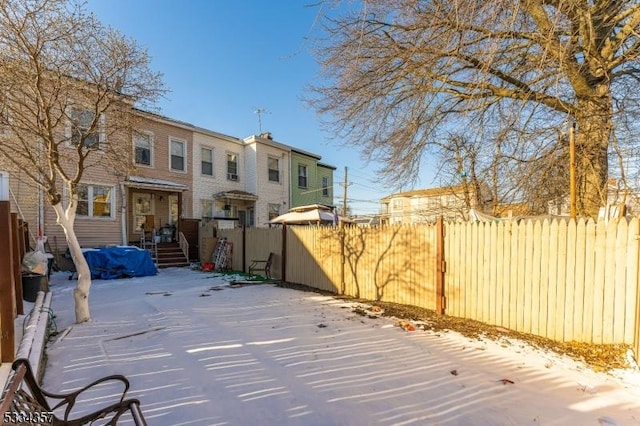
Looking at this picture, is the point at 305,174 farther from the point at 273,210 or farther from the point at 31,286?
the point at 31,286

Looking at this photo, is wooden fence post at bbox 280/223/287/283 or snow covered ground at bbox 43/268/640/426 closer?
snow covered ground at bbox 43/268/640/426

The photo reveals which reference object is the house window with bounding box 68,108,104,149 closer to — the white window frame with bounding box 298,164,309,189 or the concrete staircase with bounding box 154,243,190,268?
the concrete staircase with bounding box 154,243,190,268

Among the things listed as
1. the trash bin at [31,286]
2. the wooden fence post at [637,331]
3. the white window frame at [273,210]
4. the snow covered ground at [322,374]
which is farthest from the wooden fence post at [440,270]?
the white window frame at [273,210]

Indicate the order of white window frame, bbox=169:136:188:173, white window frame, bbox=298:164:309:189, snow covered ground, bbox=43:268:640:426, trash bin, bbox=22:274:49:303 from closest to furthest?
snow covered ground, bbox=43:268:640:426
trash bin, bbox=22:274:49:303
white window frame, bbox=169:136:188:173
white window frame, bbox=298:164:309:189

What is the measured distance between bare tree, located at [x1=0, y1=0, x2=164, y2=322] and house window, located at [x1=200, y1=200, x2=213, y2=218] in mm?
9493

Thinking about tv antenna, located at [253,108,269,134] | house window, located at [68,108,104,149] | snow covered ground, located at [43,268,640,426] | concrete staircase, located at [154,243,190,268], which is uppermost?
tv antenna, located at [253,108,269,134]

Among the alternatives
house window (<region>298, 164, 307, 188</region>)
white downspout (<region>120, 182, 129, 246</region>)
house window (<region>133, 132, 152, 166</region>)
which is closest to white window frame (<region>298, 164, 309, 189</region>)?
house window (<region>298, 164, 307, 188</region>)

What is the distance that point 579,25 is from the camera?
210 inches

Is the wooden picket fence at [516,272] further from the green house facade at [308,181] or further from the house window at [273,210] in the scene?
the green house facade at [308,181]

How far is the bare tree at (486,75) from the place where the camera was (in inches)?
210

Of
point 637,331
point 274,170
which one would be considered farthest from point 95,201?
point 637,331

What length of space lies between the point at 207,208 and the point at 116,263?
6.36 m

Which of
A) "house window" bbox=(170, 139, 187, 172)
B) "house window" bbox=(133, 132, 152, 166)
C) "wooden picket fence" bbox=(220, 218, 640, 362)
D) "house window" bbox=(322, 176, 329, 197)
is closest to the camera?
"wooden picket fence" bbox=(220, 218, 640, 362)

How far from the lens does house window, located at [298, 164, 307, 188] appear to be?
20969 millimetres
